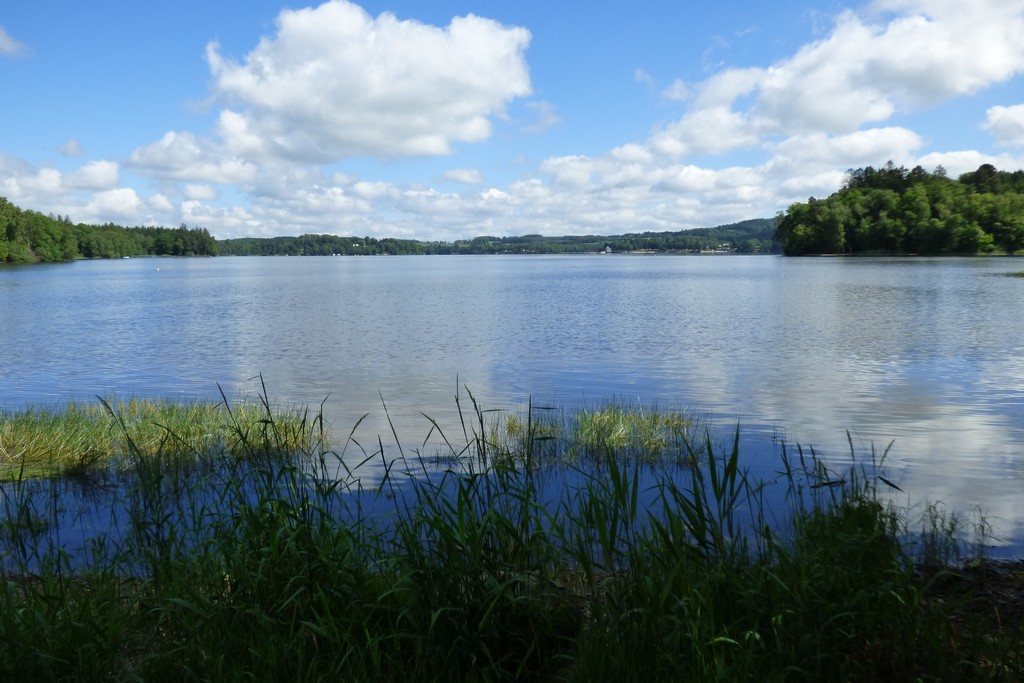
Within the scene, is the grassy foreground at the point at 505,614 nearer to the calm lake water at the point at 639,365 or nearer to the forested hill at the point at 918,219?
the calm lake water at the point at 639,365

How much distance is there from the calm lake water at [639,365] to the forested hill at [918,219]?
102 metres

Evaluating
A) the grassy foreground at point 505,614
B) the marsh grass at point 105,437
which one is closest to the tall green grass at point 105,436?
the marsh grass at point 105,437

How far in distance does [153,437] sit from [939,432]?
12651 millimetres

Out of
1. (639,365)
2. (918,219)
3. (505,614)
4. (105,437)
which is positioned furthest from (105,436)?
(918,219)

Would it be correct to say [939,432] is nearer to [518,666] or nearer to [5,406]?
[518,666]

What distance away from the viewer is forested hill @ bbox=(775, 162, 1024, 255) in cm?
12744

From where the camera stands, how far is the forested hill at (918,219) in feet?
418

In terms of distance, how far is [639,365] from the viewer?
21.0 meters

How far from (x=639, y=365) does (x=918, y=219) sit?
136359 mm

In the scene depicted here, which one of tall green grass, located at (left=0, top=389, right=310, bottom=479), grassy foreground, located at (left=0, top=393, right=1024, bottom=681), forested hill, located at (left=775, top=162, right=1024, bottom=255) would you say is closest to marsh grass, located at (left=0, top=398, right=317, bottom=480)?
tall green grass, located at (left=0, top=389, right=310, bottom=479)

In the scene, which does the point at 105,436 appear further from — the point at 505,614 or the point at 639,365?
the point at 639,365

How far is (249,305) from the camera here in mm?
46750

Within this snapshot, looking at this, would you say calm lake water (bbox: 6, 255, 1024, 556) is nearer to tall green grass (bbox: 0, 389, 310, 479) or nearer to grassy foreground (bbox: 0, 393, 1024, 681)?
tall green grass (bbox: 0, 389, 310, 479)

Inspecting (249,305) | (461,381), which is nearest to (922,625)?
(461,381)
